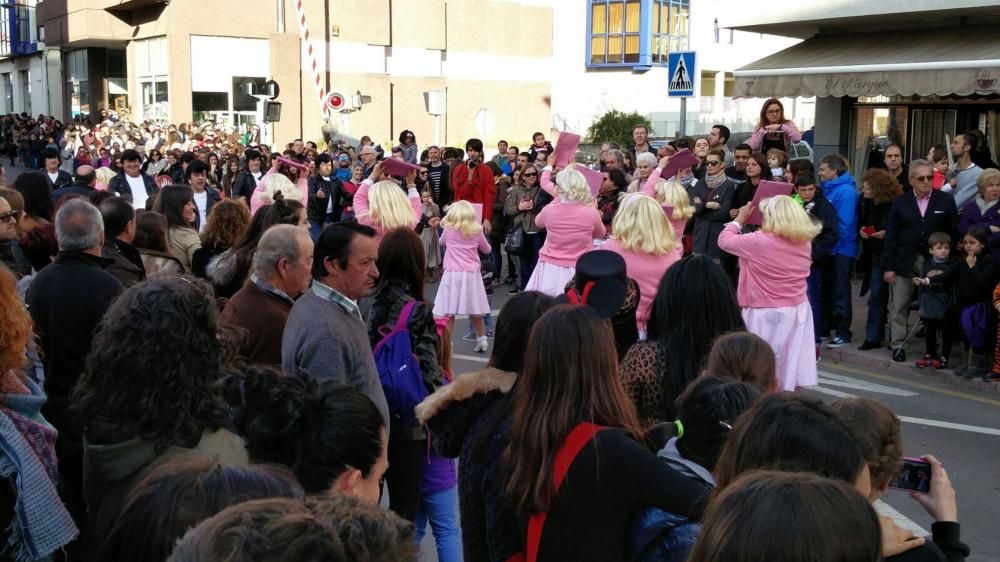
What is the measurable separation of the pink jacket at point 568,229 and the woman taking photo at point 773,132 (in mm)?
4332

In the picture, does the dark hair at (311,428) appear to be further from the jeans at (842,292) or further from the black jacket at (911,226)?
the jeans at (842,292)

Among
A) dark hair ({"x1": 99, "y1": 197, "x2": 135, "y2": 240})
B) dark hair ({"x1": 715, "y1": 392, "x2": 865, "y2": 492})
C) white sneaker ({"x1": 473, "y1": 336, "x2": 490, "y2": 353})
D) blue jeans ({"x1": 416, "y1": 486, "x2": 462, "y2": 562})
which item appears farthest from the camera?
white sneaker ({"x1": 473, "y1": 336, "x2": 490, "y2": 353})

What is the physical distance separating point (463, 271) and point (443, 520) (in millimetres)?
5490

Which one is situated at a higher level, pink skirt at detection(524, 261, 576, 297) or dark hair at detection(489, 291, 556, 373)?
dark hair at detection(489, 291, 556, 373)

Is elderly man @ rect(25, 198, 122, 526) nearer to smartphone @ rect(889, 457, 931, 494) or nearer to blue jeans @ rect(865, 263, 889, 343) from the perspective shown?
smartphone @ rect(889, 457, 931, 494)

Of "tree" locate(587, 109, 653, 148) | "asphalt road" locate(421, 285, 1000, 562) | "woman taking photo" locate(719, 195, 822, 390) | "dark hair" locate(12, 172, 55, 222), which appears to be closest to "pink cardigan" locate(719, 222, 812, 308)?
"woman taking photo" locate(719, 195, 822, 390)

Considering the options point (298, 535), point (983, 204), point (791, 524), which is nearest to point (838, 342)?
point (983, 204)

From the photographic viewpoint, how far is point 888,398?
328 inches

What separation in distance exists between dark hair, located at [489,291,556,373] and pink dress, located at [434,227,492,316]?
21.2ft

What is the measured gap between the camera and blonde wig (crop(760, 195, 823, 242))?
7148 millimetres

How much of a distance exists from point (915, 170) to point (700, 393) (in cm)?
749

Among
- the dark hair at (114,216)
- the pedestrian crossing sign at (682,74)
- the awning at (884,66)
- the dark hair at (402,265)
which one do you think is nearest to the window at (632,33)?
the awning at (884,66)

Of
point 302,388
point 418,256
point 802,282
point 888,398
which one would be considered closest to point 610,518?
point 302,388

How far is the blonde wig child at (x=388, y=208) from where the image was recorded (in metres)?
8.30
